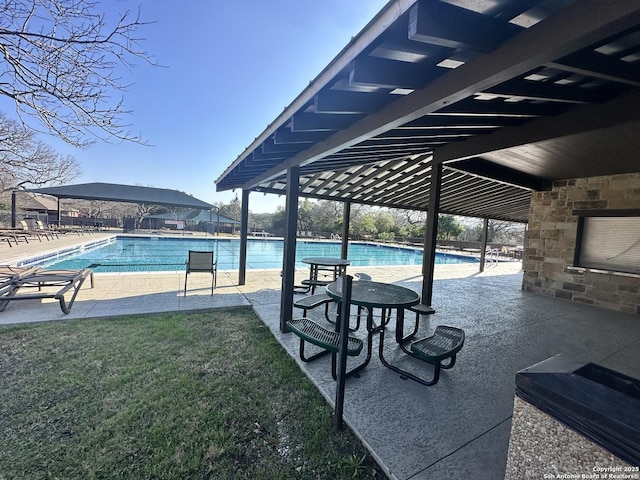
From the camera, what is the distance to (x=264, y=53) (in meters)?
5.27

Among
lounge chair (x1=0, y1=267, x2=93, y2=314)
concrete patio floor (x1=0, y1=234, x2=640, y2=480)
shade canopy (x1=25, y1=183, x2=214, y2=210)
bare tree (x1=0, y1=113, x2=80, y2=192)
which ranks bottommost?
concrete patio floor (x1=0, y1=234, x2=640, y2=480)

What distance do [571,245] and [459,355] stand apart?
199 inches

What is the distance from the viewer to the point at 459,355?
10.5 feet

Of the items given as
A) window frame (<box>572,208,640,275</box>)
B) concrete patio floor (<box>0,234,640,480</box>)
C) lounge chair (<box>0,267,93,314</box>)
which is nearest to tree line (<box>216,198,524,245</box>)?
window frame (<box>572,208,640,275</box>)

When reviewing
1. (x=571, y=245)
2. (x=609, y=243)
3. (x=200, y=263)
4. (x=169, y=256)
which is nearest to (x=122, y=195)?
(x=169, y=256)

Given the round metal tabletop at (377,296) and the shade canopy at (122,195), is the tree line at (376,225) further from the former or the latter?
the round metal tabletop at (377,296)

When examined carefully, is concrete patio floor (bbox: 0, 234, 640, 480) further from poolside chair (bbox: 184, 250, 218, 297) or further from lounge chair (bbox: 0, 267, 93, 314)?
poolside chair (bbox: 184, 250, 218, 297)

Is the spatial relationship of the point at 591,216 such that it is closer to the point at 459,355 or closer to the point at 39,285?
the point at 459,355

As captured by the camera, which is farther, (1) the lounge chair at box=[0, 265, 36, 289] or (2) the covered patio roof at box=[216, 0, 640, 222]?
(1) the lounge chair at box=[0, 265, 36, 289]

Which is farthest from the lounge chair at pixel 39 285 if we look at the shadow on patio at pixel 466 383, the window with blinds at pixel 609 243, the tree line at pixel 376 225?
the tree line at pixel 376 225

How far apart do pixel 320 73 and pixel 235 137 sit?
38.1 feet

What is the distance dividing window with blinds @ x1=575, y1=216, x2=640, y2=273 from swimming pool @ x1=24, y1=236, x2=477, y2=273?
7.70m

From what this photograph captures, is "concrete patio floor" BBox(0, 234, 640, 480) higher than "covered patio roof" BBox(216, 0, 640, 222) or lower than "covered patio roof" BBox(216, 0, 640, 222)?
lower

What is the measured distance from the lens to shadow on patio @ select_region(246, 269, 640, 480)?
5.80 ft
